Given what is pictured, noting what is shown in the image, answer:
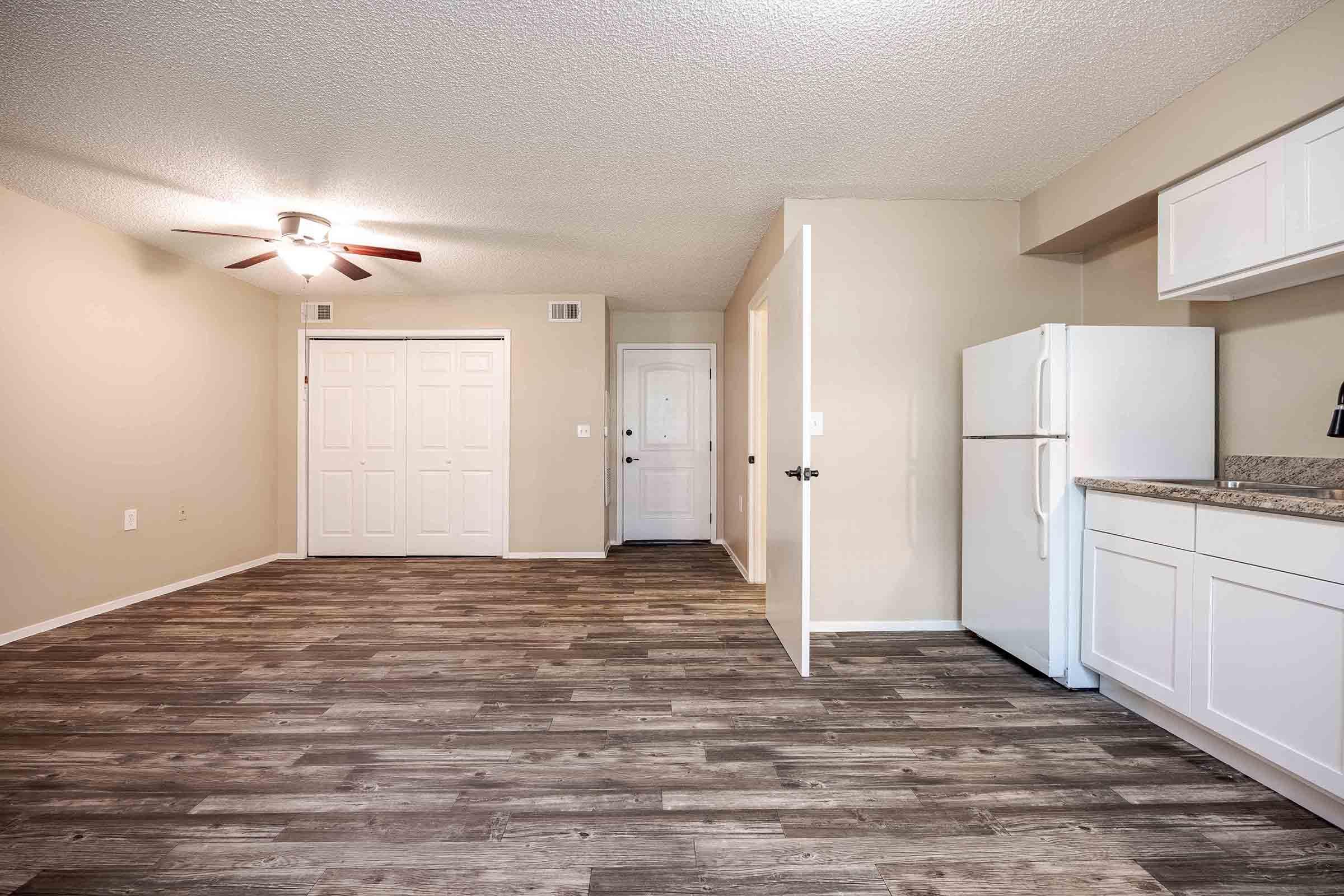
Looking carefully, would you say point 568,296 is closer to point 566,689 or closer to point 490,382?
point 490,382

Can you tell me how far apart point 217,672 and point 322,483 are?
10.3ft

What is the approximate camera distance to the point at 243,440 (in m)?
5.20

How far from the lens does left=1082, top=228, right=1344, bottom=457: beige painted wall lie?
2295 millimetres

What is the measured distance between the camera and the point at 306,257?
375 centimetres

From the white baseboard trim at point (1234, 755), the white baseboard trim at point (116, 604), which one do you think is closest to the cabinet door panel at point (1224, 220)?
the white baseboard trim at point (1234, 755)

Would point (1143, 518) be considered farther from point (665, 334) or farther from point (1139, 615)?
point (665, 334)

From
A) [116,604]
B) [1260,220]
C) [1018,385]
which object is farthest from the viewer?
[116,604]

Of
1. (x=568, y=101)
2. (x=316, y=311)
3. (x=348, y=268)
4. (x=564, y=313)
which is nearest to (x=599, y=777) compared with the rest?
(x=568, y=101)

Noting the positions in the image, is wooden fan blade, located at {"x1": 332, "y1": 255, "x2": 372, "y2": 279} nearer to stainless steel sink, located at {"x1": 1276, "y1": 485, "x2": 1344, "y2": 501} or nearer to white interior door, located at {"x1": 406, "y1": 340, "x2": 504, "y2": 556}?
white interior door, located at {"x1": 406, "y1": 340, "x2": 504, "y2": 556}

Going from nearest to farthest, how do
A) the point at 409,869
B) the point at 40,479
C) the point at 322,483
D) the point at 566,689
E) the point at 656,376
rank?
the point at 409,869, the point at 566,689, the point at 40,479, the point at 322,483, the point at 656,376

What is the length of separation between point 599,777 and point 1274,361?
301 centimetres

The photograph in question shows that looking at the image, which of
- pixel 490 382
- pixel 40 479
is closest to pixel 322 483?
pixel 490 382

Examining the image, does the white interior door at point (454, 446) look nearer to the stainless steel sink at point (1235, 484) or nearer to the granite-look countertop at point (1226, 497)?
the granite-look countertop at point (1226, 497)

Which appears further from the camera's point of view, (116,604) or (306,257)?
(116,604)
